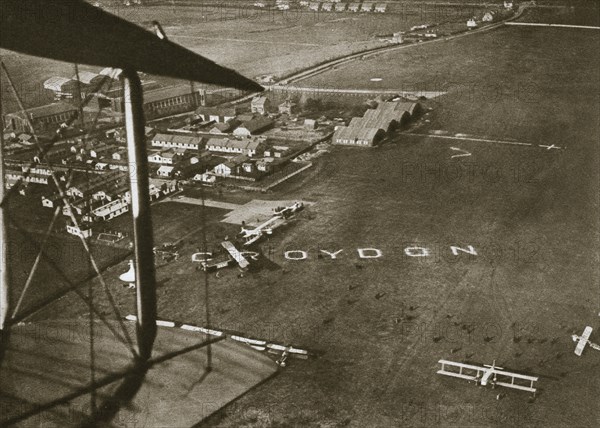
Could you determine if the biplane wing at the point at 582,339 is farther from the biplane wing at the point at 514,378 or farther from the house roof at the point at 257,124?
the house roof at the point at 257,124

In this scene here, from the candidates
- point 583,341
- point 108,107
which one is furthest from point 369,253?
point 108,107

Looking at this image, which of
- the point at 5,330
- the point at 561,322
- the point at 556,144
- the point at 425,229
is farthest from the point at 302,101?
the point at 5,330

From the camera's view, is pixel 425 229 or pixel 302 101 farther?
pixel 302 101

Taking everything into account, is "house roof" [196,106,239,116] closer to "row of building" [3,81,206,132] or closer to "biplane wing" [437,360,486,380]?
"row of building" [3,81,206,132]

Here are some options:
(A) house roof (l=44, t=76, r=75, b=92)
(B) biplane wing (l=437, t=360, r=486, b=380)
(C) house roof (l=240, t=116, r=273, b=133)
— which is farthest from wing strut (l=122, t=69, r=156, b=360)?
(A) house roof (l=44, t=76, r=75, b=92)

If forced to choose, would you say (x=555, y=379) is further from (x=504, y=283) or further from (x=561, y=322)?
(x=504, y=283)

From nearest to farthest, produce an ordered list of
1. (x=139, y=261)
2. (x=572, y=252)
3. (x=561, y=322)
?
(x=139, y=261), (x=561, y=322), (x=572, y=252)

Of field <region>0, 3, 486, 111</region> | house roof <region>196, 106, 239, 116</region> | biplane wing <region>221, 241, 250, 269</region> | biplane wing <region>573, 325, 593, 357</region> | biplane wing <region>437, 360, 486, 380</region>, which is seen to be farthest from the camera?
field <region>0, 3, 486, 111</region>
